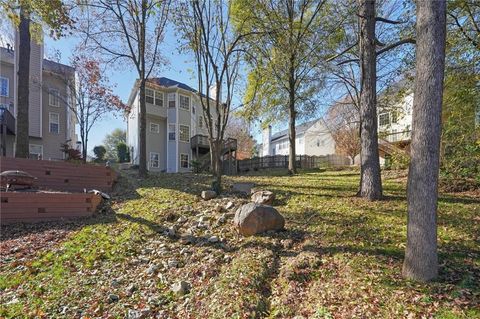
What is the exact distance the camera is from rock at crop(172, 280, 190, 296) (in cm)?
373

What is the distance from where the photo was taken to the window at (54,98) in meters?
18.3

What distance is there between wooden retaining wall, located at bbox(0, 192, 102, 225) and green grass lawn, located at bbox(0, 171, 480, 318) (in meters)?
0.47

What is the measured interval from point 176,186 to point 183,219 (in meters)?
3.64

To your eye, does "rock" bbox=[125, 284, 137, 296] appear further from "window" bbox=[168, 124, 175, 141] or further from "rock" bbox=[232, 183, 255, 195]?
"window" bbox=[168, 124, 175, 141]

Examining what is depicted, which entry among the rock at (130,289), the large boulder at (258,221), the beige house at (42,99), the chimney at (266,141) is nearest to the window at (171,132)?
the beige house at (42,99)

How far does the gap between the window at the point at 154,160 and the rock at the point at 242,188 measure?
15804 millimetres

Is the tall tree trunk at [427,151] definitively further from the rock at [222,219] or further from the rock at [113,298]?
the rock at [113,298]

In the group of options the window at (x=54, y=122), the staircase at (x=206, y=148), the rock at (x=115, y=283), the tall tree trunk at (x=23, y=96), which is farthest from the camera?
the staircase at (x=206, y=148)

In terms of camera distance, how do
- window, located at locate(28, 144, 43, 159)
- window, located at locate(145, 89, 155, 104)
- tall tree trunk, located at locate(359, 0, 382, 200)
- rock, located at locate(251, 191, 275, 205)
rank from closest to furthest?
tall tree trunk, located at locate(359, 0, 382, 200)
rock, located at locate(251, 191, 275, 205)
window, located at locate(28, 144, 43, 159)
window, located at locate(145, 89, 155, 104)

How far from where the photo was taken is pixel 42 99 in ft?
60.0

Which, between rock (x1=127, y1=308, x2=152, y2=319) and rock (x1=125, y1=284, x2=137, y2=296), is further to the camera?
rock (x1=125, y1=284, x2=137, y2=296)

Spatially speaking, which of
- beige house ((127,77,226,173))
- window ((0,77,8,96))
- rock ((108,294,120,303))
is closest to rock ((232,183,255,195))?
rock ((108,294,120,303))

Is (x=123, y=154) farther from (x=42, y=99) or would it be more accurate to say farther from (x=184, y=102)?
(x=42, y=99)

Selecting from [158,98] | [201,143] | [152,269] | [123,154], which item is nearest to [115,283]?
[152,269]
